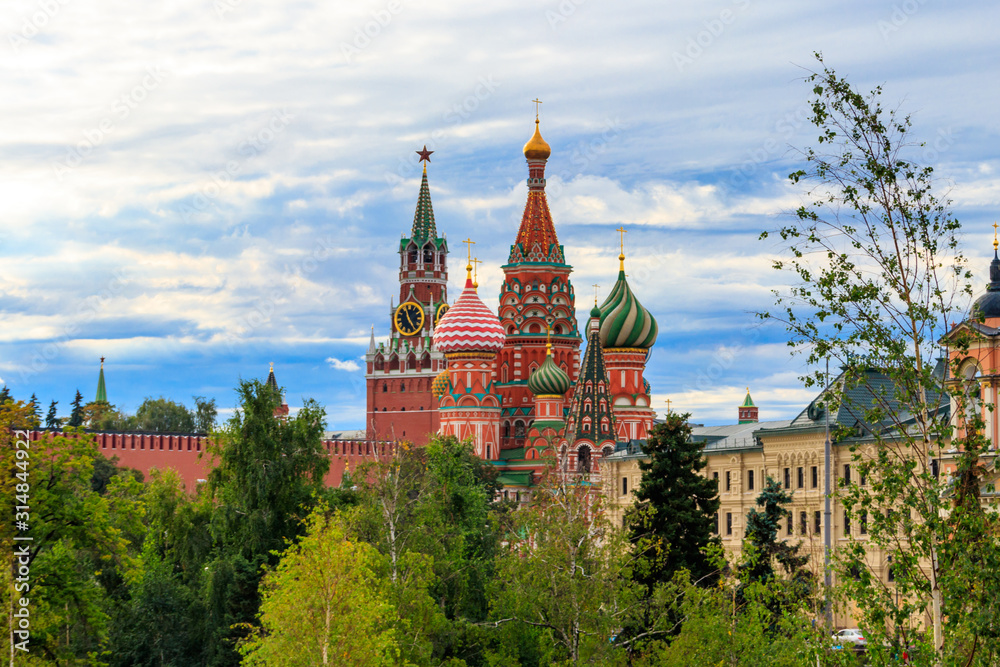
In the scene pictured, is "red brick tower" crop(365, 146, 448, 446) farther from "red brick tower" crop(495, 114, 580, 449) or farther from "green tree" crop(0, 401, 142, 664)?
"green tree" crop(0, 401, 142, 664)

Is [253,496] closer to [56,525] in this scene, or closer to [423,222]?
[56,525]

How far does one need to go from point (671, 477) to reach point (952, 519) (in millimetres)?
17020

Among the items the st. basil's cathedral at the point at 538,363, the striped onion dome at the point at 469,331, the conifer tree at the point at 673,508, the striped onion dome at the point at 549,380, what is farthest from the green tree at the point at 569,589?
the striped onion dome at the point at 469,331

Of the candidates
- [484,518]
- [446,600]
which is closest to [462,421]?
[484,518]

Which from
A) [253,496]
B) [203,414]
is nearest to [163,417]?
[203,414]

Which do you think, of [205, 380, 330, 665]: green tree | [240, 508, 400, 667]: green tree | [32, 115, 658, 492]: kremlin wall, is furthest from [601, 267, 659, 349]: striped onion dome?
[240, 508, 400, 667]: green tree

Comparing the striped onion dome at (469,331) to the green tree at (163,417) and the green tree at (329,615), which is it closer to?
the green tree at (163,417)

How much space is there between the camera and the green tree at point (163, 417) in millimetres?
104000

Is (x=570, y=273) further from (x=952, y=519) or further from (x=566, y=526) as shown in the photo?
(x=952, y=519)

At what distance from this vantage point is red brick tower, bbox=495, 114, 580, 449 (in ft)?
288

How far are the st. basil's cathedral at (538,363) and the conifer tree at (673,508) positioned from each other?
35.2 metres

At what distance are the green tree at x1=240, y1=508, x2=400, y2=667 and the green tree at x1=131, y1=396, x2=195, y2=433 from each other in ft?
266

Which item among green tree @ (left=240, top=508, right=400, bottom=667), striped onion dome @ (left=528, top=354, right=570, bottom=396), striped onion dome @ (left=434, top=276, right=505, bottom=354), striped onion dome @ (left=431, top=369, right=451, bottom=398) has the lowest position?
green tree @ (left=240, top=508, right=400, bottom=667)

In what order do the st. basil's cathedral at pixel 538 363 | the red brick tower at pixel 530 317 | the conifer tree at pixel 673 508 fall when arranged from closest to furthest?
the conifer tree at pixel 673 508 < the st. basil's cathedral at pixel 538 363 < the red brick tower at pixel 530 317
